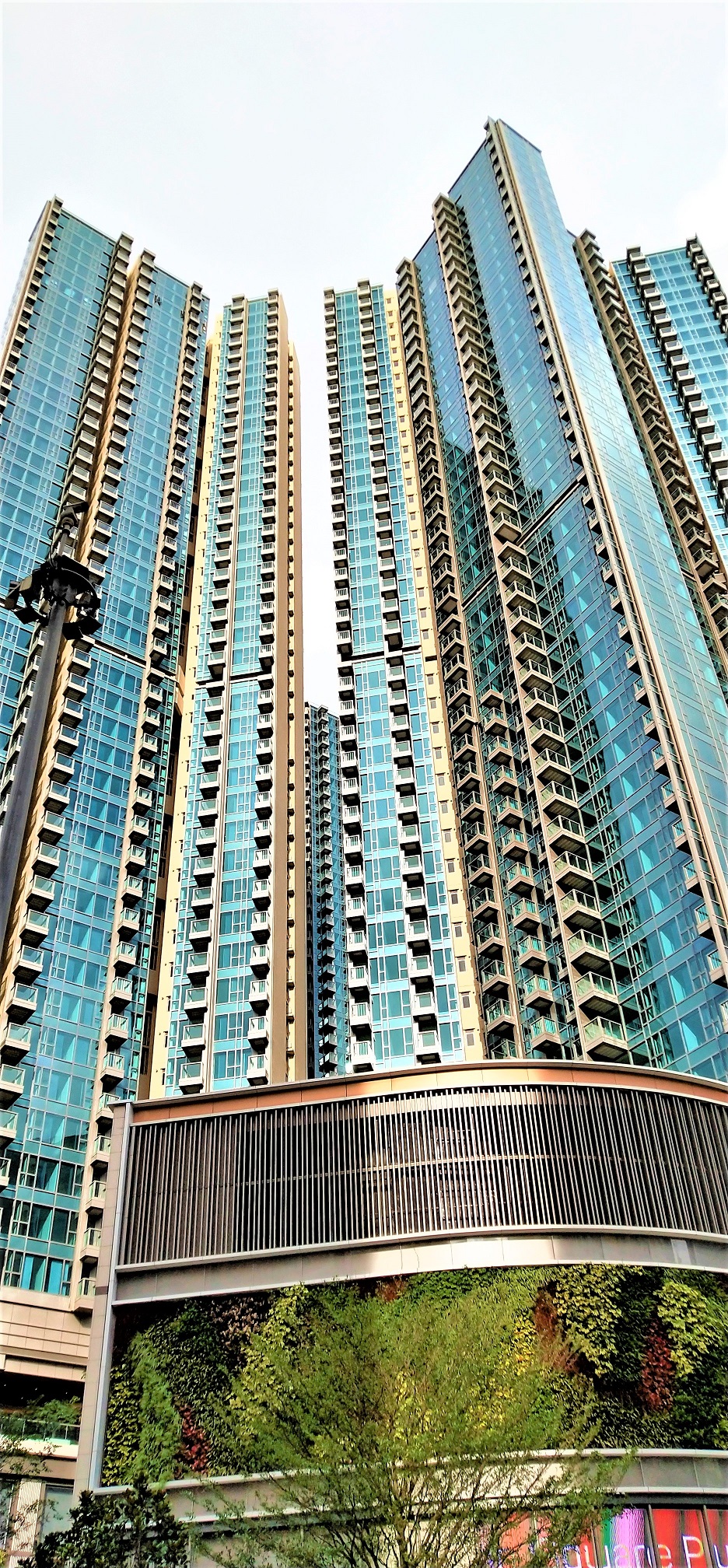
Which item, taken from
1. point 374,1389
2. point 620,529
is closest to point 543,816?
point 620,529

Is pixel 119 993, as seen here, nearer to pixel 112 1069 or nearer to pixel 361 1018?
pixel 112 1069

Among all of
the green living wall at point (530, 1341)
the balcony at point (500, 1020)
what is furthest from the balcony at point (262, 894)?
the green living wall at point (530, 1341)

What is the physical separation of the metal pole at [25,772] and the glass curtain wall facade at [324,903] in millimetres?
68943

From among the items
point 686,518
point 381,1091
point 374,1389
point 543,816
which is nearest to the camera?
point 374,1389

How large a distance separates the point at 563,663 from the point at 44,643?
6049 centimetres

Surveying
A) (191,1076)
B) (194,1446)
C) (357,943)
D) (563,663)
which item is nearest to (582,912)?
(357,943)

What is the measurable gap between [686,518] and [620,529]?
8.55 metres

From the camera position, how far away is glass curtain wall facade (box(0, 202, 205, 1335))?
61.8 m

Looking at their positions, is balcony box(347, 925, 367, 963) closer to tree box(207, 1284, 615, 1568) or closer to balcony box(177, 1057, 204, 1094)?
balcony box(177, 1057, 204, 1094)

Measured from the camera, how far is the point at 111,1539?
22.6 metres

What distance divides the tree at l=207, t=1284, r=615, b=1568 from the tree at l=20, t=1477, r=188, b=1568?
5.01ft

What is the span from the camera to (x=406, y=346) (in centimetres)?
10525

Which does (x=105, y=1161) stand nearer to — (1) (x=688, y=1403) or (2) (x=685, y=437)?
(1) (x=688, y=1403)

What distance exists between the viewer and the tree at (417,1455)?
22.3 meters
